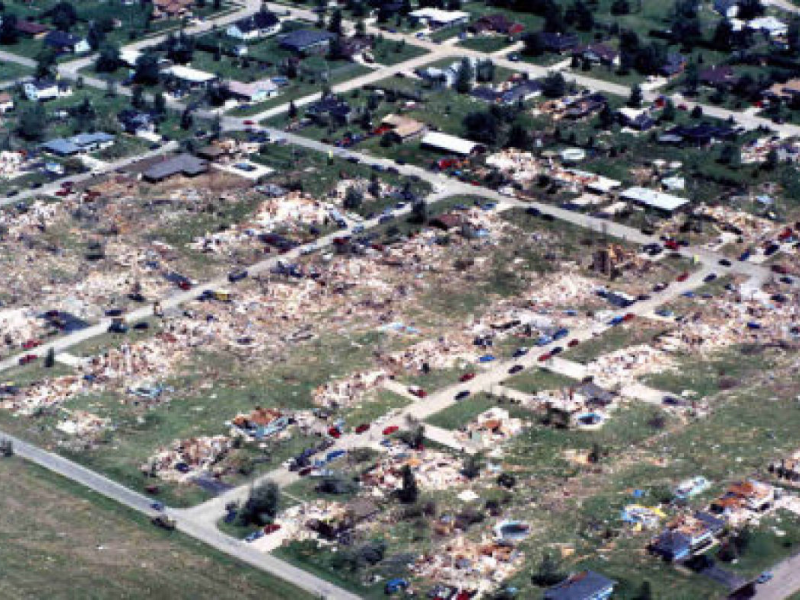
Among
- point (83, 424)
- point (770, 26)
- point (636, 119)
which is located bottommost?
point (83, 424)

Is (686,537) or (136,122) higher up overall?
(686,537)

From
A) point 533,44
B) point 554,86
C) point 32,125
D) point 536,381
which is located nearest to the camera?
point 536,381

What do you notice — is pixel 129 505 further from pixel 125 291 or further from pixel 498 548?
pixel 125 291

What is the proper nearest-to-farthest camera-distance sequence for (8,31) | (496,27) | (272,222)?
(272,222), (8,31), (496,27)

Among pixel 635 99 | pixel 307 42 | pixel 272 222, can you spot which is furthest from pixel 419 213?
pixel 307 42

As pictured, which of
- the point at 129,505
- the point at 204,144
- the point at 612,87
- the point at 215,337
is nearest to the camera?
the point at 129,505

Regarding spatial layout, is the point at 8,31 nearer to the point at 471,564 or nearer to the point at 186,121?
the point at 186,121

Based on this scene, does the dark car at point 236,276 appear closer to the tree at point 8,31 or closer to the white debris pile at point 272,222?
the white debris pile at point 272,222

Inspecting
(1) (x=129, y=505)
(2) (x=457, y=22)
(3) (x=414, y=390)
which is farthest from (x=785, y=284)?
(2) (x=457, y=22)
